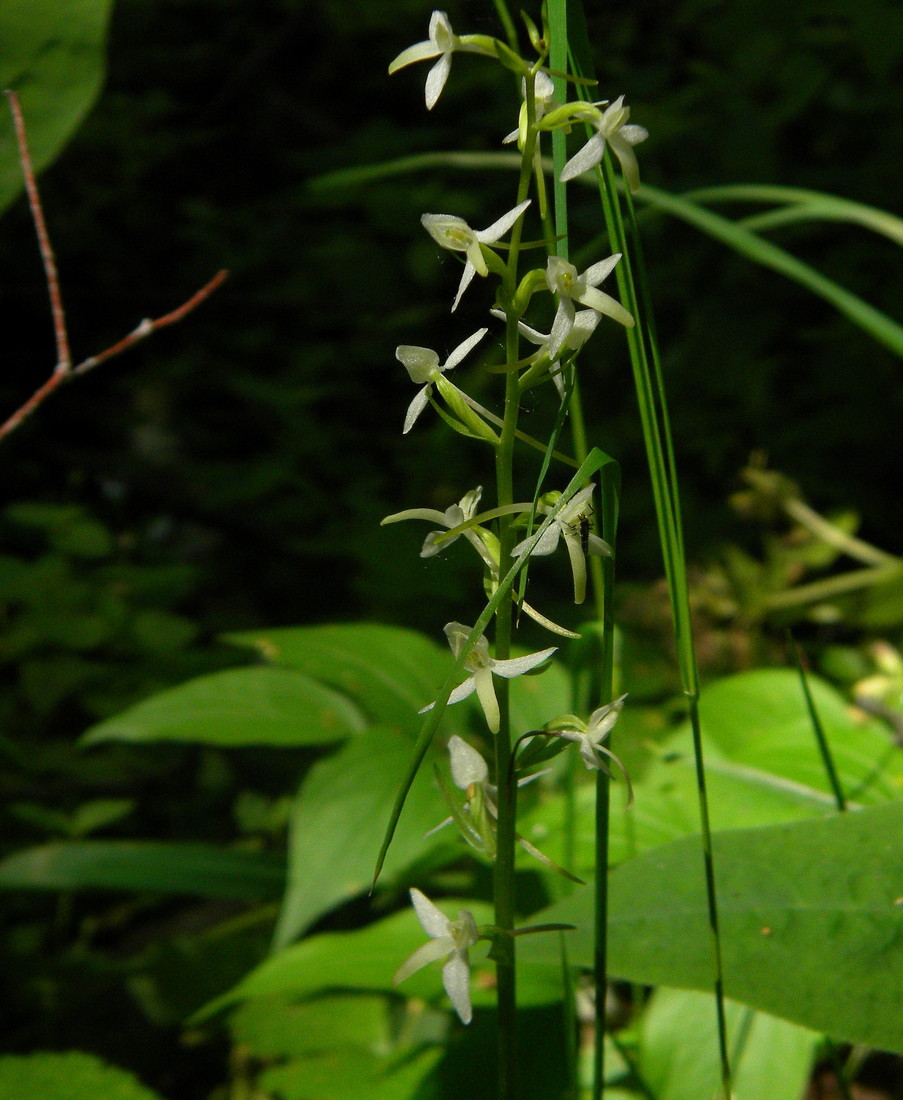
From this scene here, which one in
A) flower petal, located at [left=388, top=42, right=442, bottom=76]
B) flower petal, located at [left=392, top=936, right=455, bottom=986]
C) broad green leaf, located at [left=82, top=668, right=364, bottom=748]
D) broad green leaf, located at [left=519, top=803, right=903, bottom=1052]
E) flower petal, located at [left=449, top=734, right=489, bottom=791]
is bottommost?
broad green leaf, located at [left=82, top=668, right=364, bottom=748]

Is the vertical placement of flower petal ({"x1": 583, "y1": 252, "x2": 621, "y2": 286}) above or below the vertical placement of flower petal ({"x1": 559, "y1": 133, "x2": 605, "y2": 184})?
below

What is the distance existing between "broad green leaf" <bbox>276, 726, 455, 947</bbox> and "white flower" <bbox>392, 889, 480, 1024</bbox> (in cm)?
45

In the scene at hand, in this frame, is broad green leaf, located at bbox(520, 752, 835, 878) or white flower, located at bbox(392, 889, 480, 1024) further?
broad green leaf, located at bbox(520, 752, 835, 878)

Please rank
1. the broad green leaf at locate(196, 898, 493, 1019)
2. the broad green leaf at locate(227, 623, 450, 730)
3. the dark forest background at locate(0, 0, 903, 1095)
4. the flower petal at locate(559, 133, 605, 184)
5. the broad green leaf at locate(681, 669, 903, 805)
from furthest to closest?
the dark forest background at locate(0, 0, 903, 1095) < the broad green leaf at locate(227, 623, 450, 730) < the broad green leaf at locate(681, 669, 903, 805) < the broad green leaf at locate(196, 898, 493, 1019) < the flower petal at locate(559, 133, 605, 184)

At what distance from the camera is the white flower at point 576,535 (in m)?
0.36

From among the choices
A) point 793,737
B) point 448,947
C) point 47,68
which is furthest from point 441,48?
point 47,68

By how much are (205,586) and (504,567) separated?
1.72 meters

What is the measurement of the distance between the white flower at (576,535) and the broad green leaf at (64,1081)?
1.57 ft

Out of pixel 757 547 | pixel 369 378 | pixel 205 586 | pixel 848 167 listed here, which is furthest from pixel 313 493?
pixel 848 167

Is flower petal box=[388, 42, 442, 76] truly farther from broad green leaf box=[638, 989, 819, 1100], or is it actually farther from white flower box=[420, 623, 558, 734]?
broad green leaf box=[638, 989, 819, 1100]

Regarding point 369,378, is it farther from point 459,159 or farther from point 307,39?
point 459,159

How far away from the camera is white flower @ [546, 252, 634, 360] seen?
35cm

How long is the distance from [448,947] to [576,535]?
0.17 m

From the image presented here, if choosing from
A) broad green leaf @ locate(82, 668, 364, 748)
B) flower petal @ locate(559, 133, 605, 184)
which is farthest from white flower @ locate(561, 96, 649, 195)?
broad green leaf @ locate(82, 668, 364, 748)
